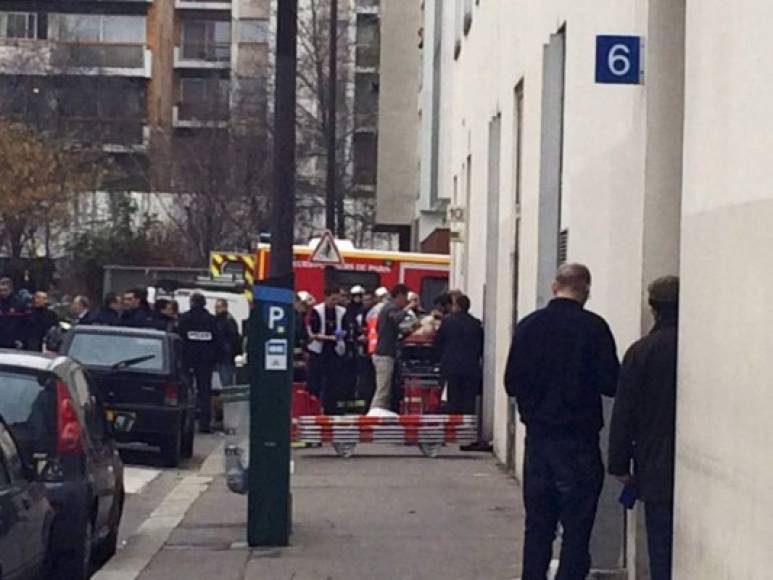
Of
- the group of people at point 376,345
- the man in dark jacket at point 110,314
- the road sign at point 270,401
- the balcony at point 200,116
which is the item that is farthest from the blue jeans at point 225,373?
the balcony at point 200,116

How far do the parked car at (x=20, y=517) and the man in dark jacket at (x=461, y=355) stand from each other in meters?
11.3

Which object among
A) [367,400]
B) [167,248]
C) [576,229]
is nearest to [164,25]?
[167,248]

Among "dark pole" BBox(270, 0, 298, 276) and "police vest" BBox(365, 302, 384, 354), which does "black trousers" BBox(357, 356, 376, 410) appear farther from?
"dark pole" BBox(270, 0, 298, 276)

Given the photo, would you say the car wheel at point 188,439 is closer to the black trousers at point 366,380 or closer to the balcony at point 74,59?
the black trousers at point 366,380

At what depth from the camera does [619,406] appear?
9.00 metres

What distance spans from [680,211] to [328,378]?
1507cm

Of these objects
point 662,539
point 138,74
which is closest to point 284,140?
point 662,539

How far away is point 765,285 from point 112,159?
203 ft

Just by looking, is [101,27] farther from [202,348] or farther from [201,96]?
[202,348]

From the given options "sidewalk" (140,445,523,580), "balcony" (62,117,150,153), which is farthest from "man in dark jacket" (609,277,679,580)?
"balcony" (62,117,150,153)

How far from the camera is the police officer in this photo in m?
25.3

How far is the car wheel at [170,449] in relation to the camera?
65.1 feet

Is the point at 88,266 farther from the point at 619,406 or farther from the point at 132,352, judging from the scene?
the point at 619,406

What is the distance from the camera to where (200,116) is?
73250 mm
